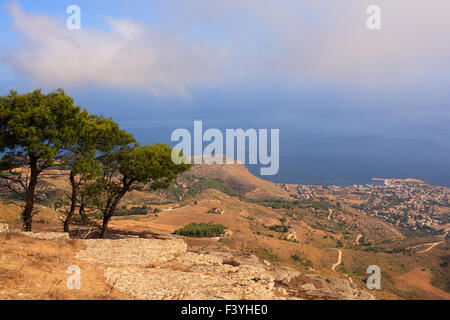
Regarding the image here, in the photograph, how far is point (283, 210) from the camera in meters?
56.4

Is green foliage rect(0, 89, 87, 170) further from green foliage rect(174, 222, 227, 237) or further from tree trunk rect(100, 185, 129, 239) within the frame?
green foliage rect(174, 222, 227, 237)

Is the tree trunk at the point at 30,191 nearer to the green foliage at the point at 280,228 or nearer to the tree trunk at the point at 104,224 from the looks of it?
the tree trunk at the point at 104,224

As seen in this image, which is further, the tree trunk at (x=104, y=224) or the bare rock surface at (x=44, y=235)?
the tree trunk at (x=104, y=224)

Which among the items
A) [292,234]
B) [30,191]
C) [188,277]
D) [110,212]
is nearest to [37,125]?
[30,191]

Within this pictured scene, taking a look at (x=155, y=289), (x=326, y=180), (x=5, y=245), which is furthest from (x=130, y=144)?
(x=326, y=180)

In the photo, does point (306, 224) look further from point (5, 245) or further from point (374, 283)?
point (5, 245)

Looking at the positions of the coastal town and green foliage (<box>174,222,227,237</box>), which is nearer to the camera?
green foliage (<box>174,222,227,237</box>)

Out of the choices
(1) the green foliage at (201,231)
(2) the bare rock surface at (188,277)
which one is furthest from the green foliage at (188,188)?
(2) the bare rock surface at (188,277)

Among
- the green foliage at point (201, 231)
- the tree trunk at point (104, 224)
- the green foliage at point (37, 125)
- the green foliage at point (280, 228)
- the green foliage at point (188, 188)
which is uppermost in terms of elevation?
the green foliage at point (37, 125)

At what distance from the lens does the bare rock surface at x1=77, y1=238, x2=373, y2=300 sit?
7.39 m

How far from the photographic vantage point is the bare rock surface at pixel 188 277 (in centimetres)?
739

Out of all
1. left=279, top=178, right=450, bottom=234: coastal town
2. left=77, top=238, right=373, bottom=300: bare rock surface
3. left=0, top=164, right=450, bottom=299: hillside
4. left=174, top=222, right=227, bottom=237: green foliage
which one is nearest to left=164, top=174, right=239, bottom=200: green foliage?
left=0, top=164, right=450, bottom=299: hillside

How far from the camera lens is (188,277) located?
334 inches
